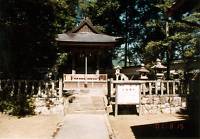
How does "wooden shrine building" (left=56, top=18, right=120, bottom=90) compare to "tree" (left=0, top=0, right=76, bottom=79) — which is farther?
"wooden shrine building" (left=56, top=18, right=120, bottom=90)

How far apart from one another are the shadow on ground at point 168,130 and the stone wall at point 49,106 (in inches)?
215

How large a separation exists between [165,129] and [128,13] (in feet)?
100

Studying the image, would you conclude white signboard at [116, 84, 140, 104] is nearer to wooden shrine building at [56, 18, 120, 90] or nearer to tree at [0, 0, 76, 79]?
tree at [0, 0, 76, 79]

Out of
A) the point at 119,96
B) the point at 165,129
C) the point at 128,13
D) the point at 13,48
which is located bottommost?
the point at 165,129

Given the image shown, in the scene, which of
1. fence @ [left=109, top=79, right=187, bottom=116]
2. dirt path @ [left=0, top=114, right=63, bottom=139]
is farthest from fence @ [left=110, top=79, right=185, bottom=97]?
dirt path @ [left=0, top=114, right=63, bottom=139]

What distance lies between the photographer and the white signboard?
61.7ft

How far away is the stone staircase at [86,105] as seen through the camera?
1925cm

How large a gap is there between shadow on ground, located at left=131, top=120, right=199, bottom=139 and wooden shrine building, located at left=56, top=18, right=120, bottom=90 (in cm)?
1230

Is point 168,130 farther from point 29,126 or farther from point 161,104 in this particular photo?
point 29,126

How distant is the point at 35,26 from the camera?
19969mm

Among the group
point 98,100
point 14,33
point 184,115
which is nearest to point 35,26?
point 14,33

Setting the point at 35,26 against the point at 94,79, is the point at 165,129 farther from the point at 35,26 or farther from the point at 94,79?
the point at 94,79

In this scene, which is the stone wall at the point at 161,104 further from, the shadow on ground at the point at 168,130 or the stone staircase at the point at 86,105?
the shadow on ground at the point at 168,130

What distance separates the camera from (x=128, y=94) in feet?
62.0
